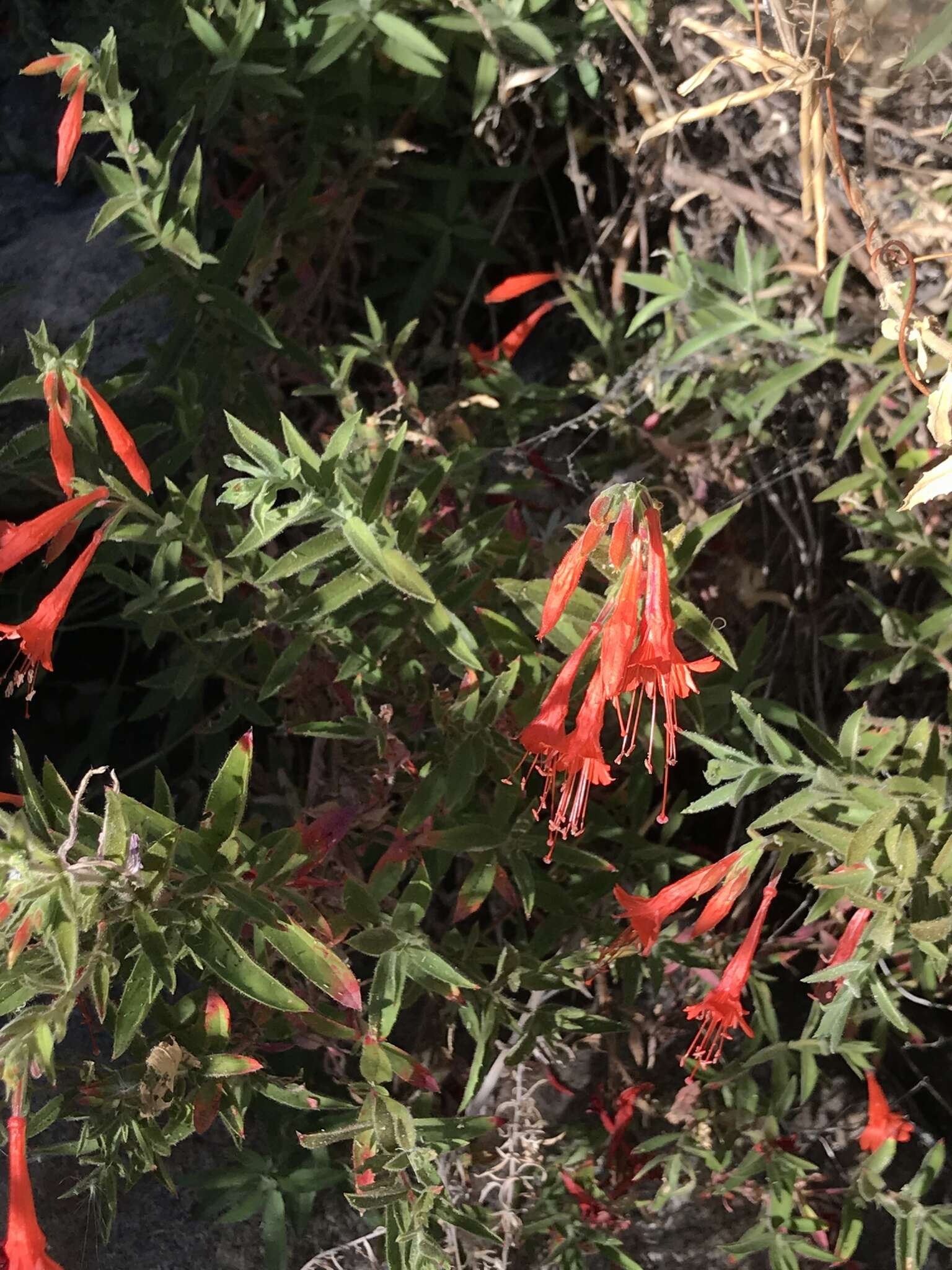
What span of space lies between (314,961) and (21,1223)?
1.31 ft

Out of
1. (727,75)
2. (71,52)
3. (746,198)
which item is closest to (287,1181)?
(71,52)

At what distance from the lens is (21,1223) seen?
1.22 meters

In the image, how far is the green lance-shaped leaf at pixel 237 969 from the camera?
1.26 meters

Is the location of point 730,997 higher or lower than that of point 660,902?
lower

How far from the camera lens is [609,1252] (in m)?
1.79

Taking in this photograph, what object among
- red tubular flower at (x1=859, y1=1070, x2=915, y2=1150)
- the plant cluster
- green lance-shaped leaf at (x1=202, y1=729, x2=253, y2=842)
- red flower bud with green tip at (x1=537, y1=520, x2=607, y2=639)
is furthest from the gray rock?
red tubular flower at (x1=859, y1=1070, x2=915, y2=1150)

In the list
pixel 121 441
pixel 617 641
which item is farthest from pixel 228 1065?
pixel 121 441

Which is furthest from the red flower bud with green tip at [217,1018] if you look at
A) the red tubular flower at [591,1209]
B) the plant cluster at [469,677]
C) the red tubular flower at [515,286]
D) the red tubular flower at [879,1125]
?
the red tubular flower at [515,286]

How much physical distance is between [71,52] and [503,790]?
1191mm

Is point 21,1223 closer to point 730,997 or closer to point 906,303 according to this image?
point 730,997

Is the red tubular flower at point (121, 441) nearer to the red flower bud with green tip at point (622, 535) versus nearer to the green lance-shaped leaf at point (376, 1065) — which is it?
the red flower bud with green tip at point (622, 535)

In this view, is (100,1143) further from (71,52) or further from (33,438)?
(71,52)

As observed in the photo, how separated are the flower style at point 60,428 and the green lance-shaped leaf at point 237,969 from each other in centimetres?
60

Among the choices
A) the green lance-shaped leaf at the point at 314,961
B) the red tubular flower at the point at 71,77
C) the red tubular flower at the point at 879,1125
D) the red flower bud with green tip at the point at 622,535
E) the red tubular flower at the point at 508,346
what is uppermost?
the red tubular flower at the point at 71,77
